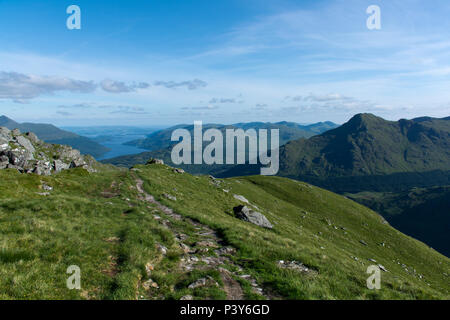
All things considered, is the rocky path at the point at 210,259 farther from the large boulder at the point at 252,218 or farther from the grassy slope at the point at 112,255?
the large boulder at the point at 252,218

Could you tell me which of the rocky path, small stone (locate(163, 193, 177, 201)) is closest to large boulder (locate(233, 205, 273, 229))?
small stone (locate(163, 193, 177, 201))

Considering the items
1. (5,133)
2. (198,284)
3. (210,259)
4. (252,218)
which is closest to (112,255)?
(198,284)

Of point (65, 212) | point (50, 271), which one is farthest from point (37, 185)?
point (50, 271)

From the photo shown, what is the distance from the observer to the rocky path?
34.1 feet

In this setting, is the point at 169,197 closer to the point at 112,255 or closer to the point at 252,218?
the point at 252,218

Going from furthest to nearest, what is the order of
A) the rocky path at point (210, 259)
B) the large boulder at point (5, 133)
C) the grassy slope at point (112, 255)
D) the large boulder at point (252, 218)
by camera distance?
the large boulder at point (5, 133) → the large boulder at point (252, 218) → the rocky path at point (210, 259) → the grassy slope at point (112, 255)

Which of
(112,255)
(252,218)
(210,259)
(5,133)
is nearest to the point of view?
(112,255)

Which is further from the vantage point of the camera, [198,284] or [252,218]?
[252,218]

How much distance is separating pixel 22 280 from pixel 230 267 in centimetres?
899

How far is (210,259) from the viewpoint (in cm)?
1364

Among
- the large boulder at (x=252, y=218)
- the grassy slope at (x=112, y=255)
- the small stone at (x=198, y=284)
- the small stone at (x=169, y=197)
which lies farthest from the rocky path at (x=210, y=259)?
the large boulder at (x=252, y=218)

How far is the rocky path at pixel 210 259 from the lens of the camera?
34.1 ft

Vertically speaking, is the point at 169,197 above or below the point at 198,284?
below

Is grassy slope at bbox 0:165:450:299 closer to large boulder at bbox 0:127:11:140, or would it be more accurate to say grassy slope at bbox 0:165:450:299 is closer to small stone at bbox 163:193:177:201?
small stone at bbox 163:193:177:201
